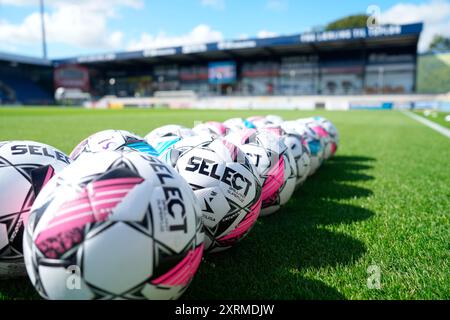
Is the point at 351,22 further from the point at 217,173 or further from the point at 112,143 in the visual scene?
the point at 217,173

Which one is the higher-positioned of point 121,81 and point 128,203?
point 121,81

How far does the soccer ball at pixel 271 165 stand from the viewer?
3543mm

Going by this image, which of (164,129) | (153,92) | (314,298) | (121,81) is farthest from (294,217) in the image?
(121,81)

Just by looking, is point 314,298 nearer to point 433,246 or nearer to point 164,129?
point 433,246

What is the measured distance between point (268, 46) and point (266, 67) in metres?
7.15

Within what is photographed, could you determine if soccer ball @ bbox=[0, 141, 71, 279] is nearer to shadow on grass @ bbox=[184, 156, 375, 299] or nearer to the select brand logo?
the select brand logo

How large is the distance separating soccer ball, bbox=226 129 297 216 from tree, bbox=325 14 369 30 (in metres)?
62.0

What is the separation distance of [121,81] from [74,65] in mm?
8544

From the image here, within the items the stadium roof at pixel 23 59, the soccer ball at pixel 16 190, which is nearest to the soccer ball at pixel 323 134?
the soccer ball at pixel 16 190

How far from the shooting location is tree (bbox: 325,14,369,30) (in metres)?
58.9

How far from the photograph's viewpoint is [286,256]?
2.64 metres

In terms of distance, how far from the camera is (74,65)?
64562 millimetres

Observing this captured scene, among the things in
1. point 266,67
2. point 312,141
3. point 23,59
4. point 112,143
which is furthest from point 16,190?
point 23,59

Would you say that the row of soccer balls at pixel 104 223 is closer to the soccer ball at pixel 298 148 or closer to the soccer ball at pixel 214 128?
the soccer ball at pixel 298 148
